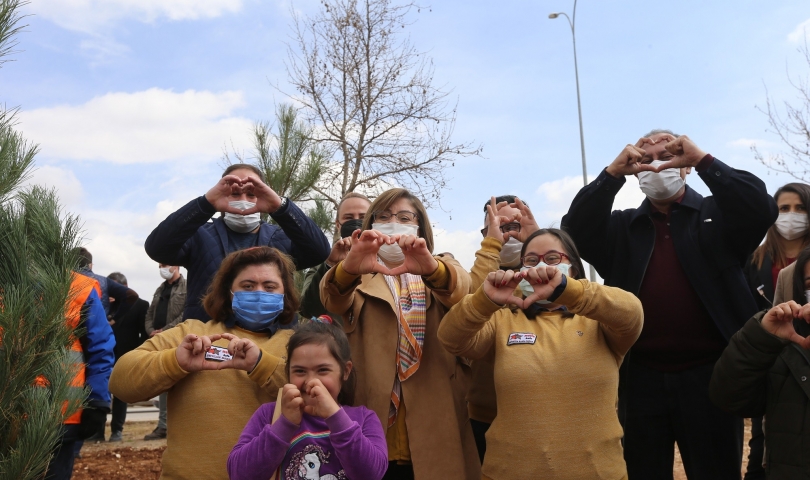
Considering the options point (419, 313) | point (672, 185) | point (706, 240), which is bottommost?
point (419, 313)

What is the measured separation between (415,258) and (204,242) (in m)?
1.46

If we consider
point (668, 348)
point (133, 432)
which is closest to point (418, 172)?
point (133, 432)

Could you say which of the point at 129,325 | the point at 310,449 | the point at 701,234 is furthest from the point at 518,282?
the point at 129,325

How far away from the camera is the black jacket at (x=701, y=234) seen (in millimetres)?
3871

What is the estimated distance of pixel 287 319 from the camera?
378cm

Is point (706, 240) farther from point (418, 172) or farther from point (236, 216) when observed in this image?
point (418, 172)

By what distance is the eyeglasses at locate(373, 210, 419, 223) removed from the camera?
387cm

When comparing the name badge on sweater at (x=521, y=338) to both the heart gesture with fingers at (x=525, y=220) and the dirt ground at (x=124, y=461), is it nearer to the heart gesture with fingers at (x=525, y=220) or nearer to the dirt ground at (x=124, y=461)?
the heart gesture with fingers at (x=525, y=220)

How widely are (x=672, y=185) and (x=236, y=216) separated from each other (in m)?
2.53

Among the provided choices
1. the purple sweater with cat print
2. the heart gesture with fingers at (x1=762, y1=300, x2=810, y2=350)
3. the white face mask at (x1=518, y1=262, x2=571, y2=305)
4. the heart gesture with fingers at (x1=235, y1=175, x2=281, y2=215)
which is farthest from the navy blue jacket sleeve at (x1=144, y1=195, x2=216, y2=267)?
the heart gesture with fingers at (x1=762, y1=300, x2=810, y2=350)

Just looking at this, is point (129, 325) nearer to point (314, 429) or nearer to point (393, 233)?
point (393, 233)

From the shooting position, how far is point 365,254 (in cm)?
346

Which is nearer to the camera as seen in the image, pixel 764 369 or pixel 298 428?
pixel 298 428

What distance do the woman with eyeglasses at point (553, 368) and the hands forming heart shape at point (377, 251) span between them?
259 millimetres
